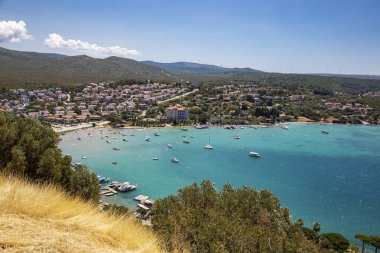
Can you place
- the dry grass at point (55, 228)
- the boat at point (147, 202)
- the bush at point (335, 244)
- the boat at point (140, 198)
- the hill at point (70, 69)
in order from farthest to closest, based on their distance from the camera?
the hill at point (70, 69)
the boat at point (140, 198)
the boat at point (147, 202)
the bush at point (335, 244)
the dry grass at point (55, 228)

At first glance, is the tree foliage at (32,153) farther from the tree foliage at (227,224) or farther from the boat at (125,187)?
the boat at (125,187)

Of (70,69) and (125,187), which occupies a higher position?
(70,69)

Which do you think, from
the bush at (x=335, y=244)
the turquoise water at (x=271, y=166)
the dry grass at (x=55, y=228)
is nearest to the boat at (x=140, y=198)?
the turquoise water at (x=271, y=166)

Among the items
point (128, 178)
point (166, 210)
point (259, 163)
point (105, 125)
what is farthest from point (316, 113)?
point (166, 210)

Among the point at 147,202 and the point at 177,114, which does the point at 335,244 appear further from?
the point at 177,114

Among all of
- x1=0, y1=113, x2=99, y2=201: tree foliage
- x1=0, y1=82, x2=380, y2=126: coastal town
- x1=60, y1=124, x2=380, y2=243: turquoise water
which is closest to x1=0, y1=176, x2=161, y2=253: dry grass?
x1=0, y1=113, x2=99, y2=201: tree foliage

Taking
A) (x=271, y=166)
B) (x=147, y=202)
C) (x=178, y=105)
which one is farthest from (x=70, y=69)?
(x=147, y=202)

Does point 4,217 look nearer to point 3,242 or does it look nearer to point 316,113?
point 3,242
